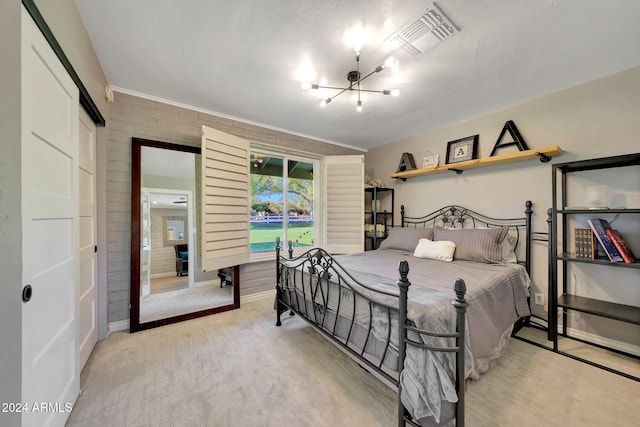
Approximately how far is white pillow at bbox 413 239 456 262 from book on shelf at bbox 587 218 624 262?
3.61 ft

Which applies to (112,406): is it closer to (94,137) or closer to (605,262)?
(94,137)

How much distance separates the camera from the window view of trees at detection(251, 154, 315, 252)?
349cm

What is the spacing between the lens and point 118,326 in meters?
2.47

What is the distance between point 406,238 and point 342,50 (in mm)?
2400

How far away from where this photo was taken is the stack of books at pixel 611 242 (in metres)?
1.89

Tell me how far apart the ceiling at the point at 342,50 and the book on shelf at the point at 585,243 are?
1.46 m

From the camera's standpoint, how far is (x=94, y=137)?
2.16 m

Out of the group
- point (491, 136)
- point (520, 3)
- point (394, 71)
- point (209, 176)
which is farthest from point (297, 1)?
point (491, 136)

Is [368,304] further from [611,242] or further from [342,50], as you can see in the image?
[611,242]

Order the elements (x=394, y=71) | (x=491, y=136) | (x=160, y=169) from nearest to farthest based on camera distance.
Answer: (x=394, y=71) → (x=160, y=169) → (x=491, y=136)

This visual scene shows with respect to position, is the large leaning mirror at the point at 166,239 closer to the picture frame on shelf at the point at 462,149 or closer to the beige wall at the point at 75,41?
the beige wall at the point at 75,41

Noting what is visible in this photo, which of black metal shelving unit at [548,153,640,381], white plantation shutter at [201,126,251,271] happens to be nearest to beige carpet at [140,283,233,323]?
white plantation shutter at [201,126,251,271]

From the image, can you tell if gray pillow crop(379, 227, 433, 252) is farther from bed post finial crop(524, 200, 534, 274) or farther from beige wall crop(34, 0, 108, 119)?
beige wall crop(34, 0, 108, 119)
